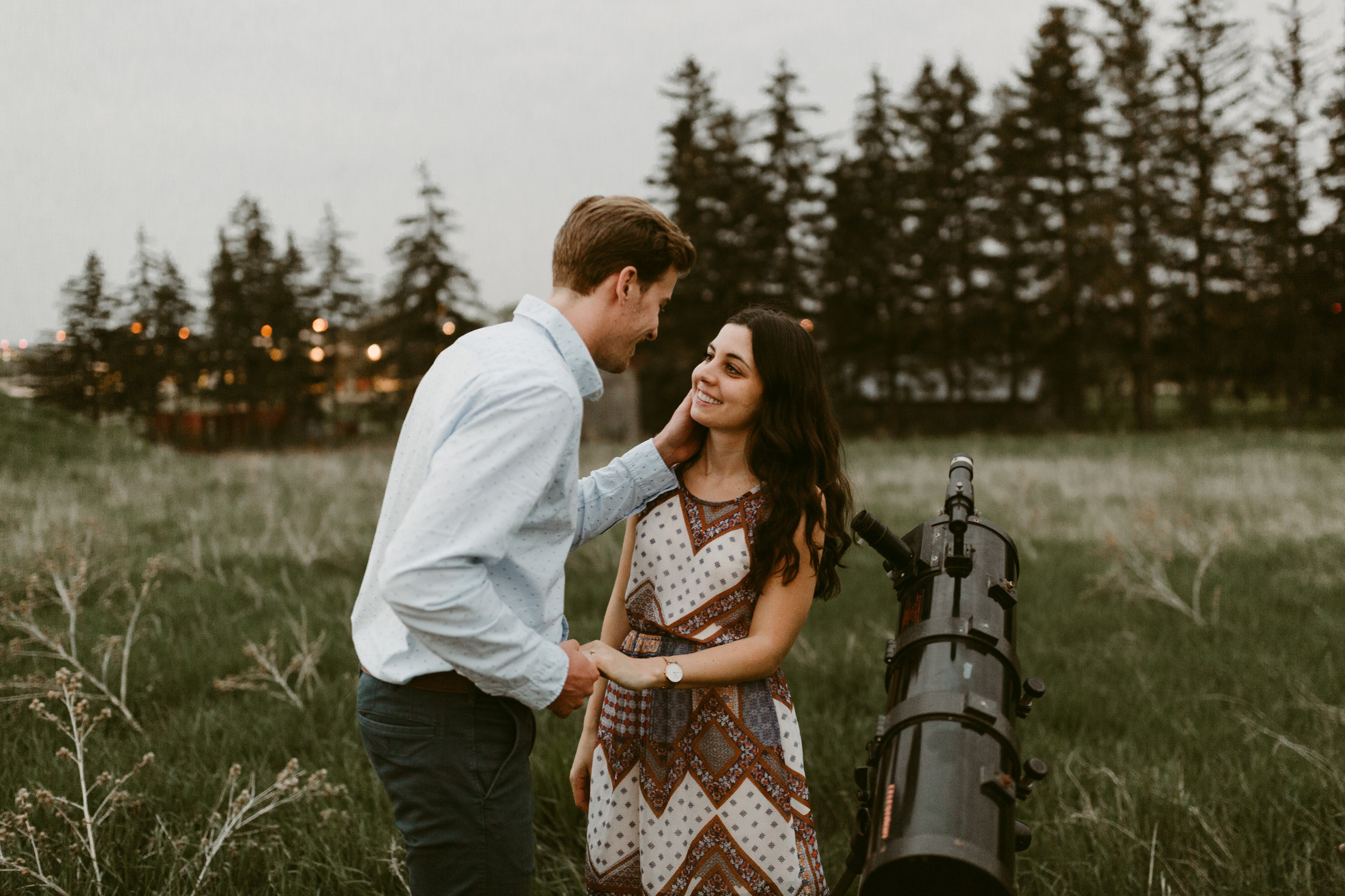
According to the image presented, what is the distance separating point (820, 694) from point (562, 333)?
3687 millimetres

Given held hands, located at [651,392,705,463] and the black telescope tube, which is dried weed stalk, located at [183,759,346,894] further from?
the black telescope tube

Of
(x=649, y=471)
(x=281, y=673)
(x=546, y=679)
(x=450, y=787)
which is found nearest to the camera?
(x=546, y=679)

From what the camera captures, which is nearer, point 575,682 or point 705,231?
point 575,682

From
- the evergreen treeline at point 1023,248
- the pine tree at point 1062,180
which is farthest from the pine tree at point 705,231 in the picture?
the pine tree at point 1062,180

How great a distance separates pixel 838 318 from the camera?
38156 millimetres

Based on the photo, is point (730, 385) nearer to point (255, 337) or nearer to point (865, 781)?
point (865, 781)

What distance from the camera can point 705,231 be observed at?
36.8 m

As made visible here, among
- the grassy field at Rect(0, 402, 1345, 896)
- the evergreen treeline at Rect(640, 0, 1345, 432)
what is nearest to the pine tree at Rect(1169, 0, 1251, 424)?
the evergreen treeline at Rect(640, 0, 1345, 432)

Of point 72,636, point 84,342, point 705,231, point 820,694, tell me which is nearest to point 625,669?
point 820,694

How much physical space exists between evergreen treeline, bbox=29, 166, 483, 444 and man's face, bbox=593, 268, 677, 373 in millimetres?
39168

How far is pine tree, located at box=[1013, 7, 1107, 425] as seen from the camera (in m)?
34.2

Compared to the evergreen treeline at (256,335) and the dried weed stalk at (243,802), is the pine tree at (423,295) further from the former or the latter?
the dried weed stalk at (243,802)

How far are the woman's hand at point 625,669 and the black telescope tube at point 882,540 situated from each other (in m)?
0.62

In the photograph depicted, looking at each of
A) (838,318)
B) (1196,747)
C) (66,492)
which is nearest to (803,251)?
(838,318)
